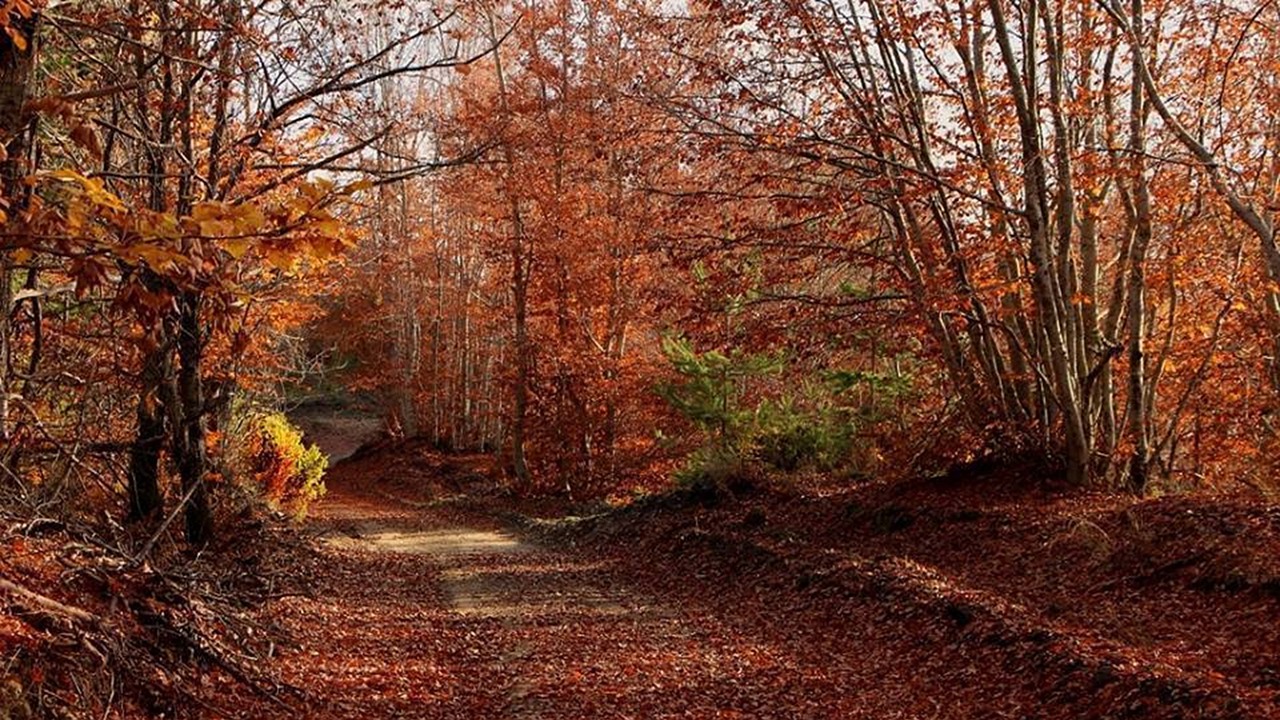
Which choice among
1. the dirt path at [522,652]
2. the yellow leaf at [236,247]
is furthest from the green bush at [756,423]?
the yellow leaf at [236,247]

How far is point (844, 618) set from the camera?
363 inches

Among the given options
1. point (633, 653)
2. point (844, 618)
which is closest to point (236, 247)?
point (633, 653)

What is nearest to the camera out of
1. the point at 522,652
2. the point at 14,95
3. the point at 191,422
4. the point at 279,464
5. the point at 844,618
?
the point at 14,95

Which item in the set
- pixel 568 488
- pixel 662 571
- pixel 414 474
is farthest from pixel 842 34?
pixel 414 474

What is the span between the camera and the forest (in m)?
5.84

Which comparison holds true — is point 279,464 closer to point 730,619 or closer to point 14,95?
point 730,619

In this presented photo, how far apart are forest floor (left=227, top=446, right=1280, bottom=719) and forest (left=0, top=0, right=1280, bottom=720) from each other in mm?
53

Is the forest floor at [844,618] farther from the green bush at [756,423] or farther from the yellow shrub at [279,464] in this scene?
the yellow shrub at [279,464]

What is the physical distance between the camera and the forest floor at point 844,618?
21.4 feet

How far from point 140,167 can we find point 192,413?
2.61 meters

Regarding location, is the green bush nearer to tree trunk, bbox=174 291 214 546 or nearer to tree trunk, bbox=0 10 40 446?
tree trunk, bbox=174 291 214 546

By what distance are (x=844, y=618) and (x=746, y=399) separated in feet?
26.8

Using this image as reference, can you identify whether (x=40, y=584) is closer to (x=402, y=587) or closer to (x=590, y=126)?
(x=402, y=587)

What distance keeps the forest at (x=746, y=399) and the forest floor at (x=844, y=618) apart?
0.05m
